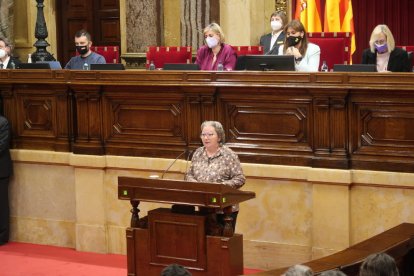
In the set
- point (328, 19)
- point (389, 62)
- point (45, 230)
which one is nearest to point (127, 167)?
point (45, 230)

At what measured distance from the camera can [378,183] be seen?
727 cm

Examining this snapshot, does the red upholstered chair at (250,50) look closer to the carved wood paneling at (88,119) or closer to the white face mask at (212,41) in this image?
the white face mask at (212,41)

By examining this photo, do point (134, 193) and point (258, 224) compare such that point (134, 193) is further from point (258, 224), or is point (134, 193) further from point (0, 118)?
point (0, 118)

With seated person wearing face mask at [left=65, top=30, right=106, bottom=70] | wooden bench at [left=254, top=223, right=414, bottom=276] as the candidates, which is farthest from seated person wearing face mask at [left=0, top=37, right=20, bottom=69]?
wooden bench at [left=254, top=223, right=414, bottom=276]

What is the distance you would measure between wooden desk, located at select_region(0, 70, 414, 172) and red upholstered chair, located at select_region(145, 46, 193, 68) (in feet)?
4.47

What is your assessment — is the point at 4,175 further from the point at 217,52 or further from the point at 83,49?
the point at 217,52

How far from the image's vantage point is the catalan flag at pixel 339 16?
11.3 metres

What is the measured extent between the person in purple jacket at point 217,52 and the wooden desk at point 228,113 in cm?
65

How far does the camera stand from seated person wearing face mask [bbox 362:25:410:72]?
8.00m

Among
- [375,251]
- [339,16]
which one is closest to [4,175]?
[375,251]

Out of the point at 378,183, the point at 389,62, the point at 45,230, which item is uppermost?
the point at 389,62

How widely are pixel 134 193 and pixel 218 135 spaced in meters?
0.75

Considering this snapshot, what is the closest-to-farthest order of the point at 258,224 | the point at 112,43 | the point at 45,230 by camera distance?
the point at 258,224
the point at 45,230
the point at 112,43

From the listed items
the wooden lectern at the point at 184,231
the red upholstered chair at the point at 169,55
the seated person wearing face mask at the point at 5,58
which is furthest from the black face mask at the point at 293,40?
the seated person wearing face mask at the point at 5,58
